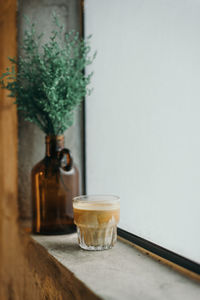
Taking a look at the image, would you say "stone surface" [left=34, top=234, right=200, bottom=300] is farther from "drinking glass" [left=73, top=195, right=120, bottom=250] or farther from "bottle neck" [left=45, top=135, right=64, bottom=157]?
"bottle neck" [left=45, top=135, right=64, bottom=157]

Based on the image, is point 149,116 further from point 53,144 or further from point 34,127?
point 34,127

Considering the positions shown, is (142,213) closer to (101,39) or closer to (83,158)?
(83,158)

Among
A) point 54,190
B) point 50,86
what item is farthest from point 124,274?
point 50,86

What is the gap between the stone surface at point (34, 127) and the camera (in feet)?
4.06

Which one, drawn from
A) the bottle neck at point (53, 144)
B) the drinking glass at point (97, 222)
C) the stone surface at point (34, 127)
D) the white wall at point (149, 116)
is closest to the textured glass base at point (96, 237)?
the drinking glass at point (97, 222)

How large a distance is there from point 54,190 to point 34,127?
310 millimetres

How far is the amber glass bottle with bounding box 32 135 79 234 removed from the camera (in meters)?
1.06

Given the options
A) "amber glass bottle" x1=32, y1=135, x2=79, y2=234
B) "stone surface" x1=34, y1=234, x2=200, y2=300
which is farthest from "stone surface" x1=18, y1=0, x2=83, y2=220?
"stone surface" x1=34, y1=234, x2=200, y2=300

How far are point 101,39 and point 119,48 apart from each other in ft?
0.43

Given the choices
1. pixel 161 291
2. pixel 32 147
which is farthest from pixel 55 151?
pixel 161 291

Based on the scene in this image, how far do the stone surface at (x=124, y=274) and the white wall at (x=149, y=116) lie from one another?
0.07 meters

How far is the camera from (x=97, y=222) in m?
0.88

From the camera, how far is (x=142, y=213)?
967 mm

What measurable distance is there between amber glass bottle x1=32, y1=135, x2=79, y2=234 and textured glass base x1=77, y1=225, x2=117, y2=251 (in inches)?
7.1
